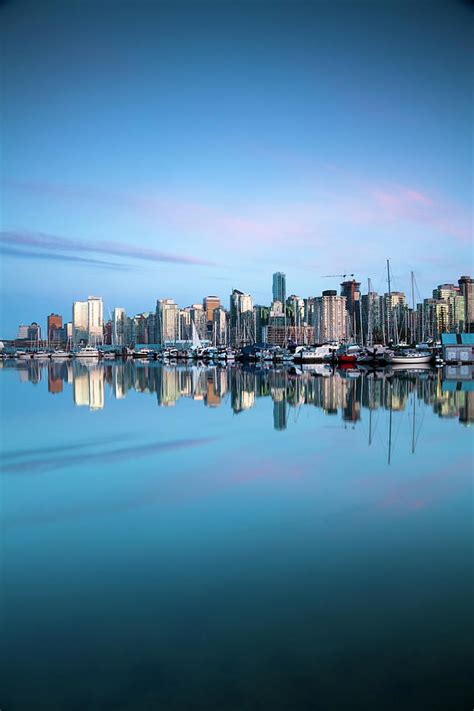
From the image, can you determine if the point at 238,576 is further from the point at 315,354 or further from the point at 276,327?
the point at 276,327

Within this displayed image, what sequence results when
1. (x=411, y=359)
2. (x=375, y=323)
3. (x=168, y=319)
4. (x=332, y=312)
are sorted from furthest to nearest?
(x=168, y=319) → (x=332, y=312) → (x=375, y=323) → (x=411, y=359)

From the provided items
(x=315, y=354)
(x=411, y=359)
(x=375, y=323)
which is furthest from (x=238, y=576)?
(x=375, y=323)

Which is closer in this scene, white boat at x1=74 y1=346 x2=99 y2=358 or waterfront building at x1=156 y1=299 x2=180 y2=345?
white boat at x1=74 y1=346 x2=99 y2=358

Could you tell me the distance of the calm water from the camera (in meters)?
3.85

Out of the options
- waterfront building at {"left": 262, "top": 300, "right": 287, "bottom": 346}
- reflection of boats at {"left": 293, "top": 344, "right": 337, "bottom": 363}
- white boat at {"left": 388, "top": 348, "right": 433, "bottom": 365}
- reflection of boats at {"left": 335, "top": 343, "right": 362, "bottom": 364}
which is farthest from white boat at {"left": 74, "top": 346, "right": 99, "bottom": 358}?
white boat at {"left": 388, "top": 348, "right": 433, "bottom": 365}

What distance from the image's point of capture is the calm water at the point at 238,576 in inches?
152

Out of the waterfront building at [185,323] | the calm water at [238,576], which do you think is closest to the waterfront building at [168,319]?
the waterfront building at [185,323]

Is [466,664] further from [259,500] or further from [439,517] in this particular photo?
[259,500]

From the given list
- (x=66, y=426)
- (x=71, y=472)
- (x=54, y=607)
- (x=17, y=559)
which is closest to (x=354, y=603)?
(x=54, y=607)

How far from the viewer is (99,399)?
25.4 m

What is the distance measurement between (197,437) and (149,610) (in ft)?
32.0

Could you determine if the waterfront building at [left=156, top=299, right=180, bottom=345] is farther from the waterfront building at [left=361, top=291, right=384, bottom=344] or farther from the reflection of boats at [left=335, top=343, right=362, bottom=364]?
the reflection of boats at [left=335, top=343, right=362, bottom=364]

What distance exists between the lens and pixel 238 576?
5602mm

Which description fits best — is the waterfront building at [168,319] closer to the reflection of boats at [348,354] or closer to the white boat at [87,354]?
the white boat at [87,354]
